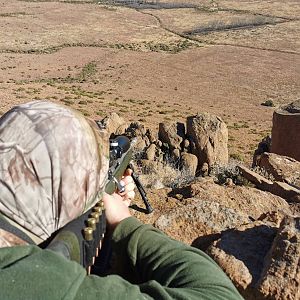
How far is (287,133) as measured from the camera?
962cm

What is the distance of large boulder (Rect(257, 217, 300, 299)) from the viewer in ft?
8.96

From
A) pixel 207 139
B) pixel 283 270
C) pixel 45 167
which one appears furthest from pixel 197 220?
pixel 207 139

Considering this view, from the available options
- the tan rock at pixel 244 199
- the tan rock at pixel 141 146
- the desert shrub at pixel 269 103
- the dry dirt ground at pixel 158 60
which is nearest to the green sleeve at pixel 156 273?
the tan rock at pixel 244 199

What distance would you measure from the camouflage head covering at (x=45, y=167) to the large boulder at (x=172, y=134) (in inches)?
418

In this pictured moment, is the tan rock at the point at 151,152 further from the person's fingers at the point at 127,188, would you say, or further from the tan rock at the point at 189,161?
the person's fingers at the point at 127,188

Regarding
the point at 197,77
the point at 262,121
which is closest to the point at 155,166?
the point at 262,121

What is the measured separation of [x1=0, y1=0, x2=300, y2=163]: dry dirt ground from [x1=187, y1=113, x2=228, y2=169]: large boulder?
9.48 feet

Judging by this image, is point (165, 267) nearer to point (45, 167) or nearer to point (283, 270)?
point (45, 167)

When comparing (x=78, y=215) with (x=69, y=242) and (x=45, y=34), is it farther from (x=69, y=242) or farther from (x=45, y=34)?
(x=45, y=34)

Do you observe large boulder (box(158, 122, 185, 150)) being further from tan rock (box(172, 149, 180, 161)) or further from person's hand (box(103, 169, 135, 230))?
person's hand (box(103, 169, 135, 230))

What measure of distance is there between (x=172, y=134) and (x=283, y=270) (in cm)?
956

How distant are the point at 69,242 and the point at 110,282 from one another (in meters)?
0.16

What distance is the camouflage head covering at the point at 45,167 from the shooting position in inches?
52.1

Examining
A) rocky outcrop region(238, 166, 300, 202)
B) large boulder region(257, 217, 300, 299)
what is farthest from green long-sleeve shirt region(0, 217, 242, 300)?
rocky outcrop region(238, 166, 300, 202)
